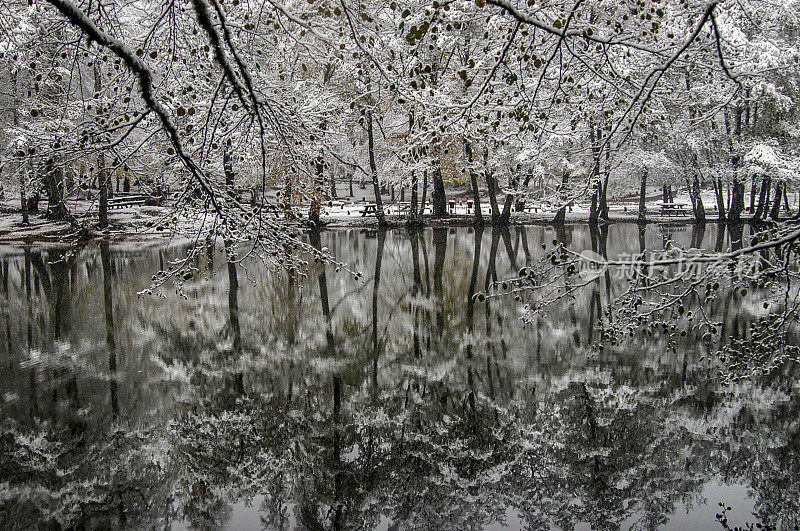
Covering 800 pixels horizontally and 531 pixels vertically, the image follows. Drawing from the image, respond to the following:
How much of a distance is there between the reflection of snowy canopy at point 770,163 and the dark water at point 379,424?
21.0 m

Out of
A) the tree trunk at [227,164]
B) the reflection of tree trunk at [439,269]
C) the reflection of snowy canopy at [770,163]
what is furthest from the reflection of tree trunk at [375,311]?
the reflection of snowy canopy at [770,163]

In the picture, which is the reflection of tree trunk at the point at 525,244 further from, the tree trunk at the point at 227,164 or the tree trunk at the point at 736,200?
the tree trunk at the point at 736,200

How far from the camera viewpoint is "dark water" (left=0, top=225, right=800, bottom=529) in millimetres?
5262

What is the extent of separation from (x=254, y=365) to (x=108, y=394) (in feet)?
7.09

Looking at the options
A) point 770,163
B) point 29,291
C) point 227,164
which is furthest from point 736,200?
point 29,291

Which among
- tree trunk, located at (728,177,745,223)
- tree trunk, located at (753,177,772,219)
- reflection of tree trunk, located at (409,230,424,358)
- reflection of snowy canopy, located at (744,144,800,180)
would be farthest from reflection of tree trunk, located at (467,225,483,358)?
tree trunk, located at (753,177,772,219)

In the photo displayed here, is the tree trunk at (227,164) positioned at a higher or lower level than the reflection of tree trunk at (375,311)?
higher

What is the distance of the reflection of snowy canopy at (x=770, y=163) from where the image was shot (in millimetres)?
29266

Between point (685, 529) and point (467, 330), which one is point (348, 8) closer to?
point (685, 529)

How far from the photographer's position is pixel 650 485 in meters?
5.50

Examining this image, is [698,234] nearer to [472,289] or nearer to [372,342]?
[472,289]

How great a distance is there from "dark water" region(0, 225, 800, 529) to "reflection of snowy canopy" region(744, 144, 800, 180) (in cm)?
2096

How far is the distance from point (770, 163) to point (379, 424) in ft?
101

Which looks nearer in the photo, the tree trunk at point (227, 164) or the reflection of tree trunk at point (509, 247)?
the tree trunk at point (227, 164)
